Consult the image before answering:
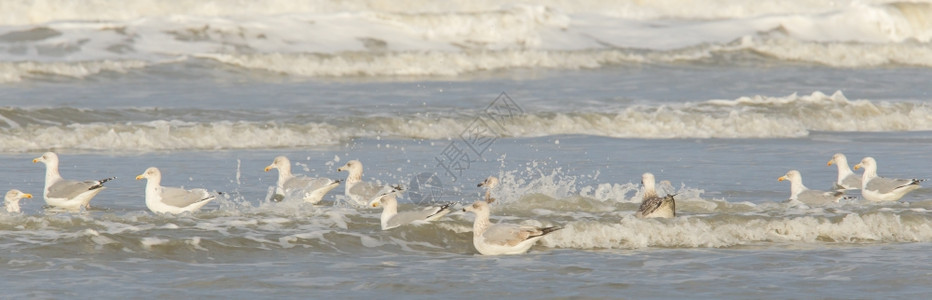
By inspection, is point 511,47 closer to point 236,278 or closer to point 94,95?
point 94,95

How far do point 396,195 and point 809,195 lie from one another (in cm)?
405

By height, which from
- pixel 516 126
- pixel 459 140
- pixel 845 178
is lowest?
pixel 845 178

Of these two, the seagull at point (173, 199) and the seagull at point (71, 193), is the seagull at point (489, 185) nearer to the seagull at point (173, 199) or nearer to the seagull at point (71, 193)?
the seagull at point (173, 199)

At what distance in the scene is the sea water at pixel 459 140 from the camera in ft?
30.3

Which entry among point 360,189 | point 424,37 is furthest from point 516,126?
point 424,37

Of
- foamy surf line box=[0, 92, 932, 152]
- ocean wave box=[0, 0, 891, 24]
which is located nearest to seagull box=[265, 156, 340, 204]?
foamy surf line box=[0, 92, 932, 152]

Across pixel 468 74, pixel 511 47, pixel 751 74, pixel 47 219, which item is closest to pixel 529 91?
pixel 468 74

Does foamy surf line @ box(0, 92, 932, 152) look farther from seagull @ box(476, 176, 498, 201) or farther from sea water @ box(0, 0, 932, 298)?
seagull @ box(476, 176, 498, 201)

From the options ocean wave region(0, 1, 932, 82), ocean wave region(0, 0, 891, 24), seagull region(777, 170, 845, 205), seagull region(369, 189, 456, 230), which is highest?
ocean wave region(0, 0, 891, 24)

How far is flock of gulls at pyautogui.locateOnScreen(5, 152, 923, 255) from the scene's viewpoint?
9945mm

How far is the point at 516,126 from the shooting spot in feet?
63.8

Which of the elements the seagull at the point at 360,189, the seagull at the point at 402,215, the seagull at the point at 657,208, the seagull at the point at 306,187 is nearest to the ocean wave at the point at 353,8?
the seagull at the point at 306,187

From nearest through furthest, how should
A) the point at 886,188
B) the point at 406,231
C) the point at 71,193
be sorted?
the point at 406,231 → the point at 71,193 → the point at 886,188

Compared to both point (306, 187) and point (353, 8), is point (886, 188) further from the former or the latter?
point (353, 8)
